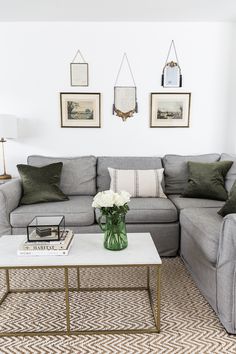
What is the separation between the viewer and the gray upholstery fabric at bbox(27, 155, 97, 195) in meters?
3.21

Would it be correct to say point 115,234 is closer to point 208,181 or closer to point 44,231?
point 44,231

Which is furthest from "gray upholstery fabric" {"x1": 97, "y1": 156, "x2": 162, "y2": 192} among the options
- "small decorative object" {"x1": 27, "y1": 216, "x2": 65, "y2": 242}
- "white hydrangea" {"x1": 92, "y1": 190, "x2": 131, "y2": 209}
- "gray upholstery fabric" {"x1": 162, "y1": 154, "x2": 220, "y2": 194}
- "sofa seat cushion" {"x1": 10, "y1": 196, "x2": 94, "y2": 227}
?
"white hydrangea" {"x1": 92, "y1": 190, "x2": 131, "y2": 209}

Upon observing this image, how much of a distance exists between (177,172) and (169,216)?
2.29ft

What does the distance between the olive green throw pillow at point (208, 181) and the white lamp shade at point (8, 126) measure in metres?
1.93

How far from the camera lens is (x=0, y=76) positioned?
3416 mm

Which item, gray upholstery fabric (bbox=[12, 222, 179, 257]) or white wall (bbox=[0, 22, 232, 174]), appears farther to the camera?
white wall (bbox=[0, 22, 232, 174])

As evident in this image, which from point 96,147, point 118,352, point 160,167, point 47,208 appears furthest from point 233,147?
point 118,352

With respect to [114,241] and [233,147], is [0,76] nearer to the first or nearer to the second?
[114,241]

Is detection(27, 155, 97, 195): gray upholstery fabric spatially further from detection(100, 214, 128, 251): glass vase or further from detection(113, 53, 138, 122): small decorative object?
detection(100, 214, 128, 251): glass vase

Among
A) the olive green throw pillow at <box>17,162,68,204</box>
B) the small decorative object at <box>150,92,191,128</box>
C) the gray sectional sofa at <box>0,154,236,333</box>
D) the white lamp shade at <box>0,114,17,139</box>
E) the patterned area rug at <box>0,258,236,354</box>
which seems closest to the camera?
the patterned area rug at <box>0,258,236,354</box>

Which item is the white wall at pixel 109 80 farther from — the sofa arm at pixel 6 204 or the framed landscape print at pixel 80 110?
the sofa arm at pixel 6 204

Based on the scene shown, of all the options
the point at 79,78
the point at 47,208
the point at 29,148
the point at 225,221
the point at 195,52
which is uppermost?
the point at 195,52

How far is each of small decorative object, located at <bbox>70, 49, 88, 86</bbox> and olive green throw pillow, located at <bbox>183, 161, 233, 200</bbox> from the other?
160cm

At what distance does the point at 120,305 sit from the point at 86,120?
7.11 ft
